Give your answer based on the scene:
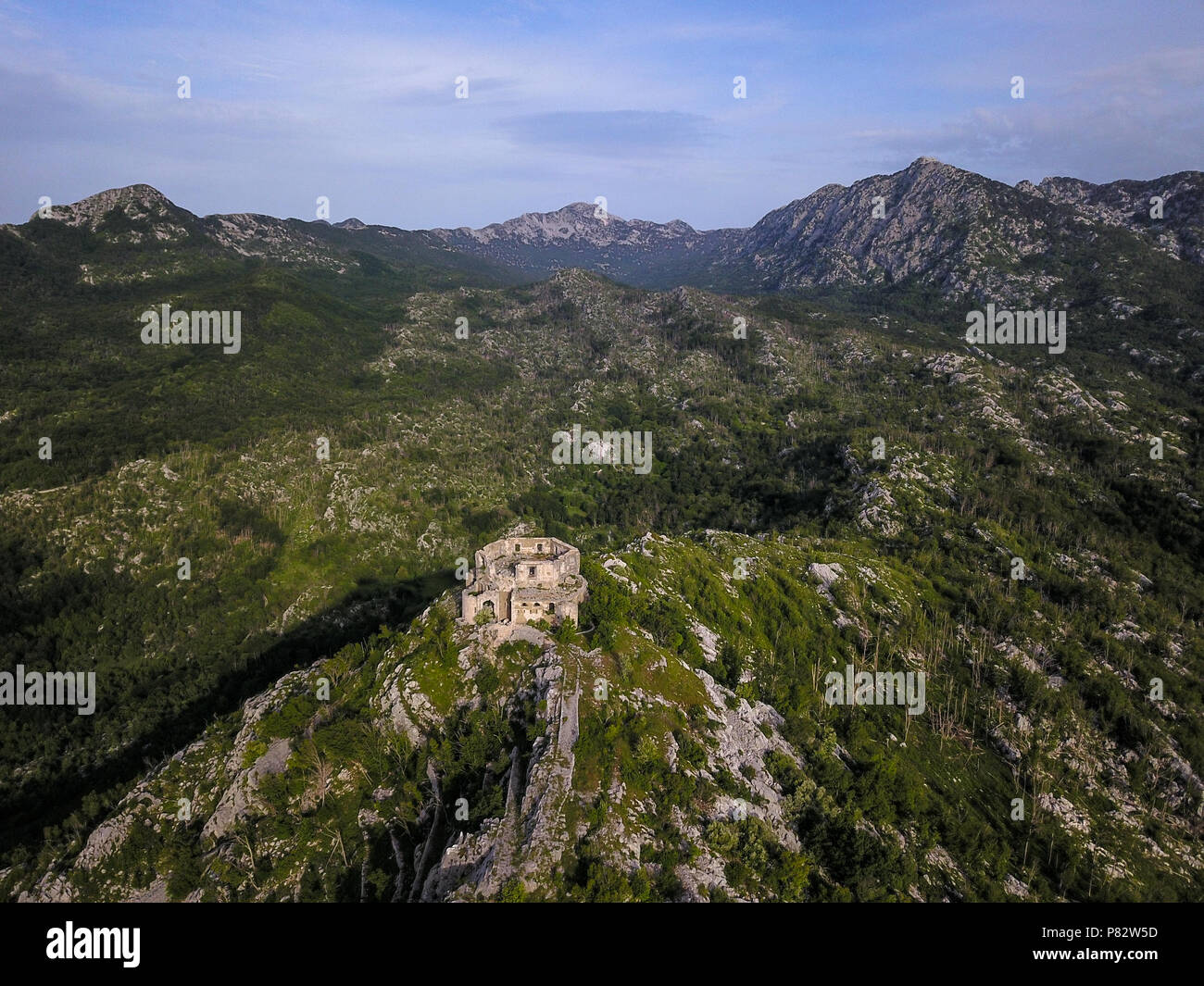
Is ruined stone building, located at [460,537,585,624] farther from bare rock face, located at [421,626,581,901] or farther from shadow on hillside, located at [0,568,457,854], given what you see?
shadow on hillside, located at [0,568,457,854]

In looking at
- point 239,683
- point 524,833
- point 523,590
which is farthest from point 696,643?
point 239,683

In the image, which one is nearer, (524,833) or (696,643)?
(524,833)

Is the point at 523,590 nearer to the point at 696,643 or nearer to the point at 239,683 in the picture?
the point at 696,643

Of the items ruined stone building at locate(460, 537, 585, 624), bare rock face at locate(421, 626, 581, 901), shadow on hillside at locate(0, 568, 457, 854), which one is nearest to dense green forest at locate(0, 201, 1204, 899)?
shadow on hillside at locate(0, 568, 457, 854)

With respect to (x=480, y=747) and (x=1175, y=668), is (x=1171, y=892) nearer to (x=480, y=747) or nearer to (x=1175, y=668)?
(x=1175, y=668)

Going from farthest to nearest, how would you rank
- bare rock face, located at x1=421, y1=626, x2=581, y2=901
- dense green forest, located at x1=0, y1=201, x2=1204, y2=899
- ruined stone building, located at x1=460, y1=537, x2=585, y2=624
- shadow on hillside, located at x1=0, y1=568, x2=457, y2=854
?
shadow on hillside, located at x1=0, y1=568, x2=457, y2=854, ruined stone building, located at x1=460, y1=537, x2=585, y2=624, dense green forest, located at x1=0, y1=201, x2=1204, y2=899, bare rock face, located at x1=421, y1=626, x2=581, y2=901

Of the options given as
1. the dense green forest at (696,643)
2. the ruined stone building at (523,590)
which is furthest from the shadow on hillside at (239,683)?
the ruined stone building at (523,590)

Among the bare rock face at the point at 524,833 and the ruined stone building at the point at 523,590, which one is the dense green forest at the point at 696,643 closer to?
the bare rock face at the point at 524,833

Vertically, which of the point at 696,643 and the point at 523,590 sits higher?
the point at 523,590
